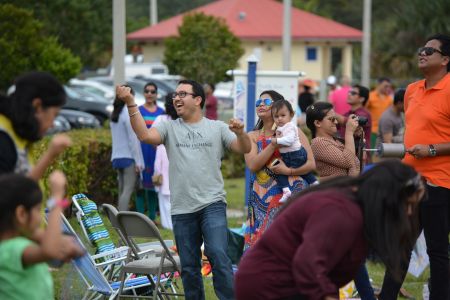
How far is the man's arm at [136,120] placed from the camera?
6831 mm

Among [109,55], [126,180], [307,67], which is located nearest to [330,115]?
[126,180]

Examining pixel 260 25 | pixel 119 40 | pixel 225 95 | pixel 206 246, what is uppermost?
pixel 260 25

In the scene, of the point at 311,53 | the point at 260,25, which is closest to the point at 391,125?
the point at 260,25

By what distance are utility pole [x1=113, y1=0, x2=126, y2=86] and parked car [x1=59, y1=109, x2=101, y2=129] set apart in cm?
1234

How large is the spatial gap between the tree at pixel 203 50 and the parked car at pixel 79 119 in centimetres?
255

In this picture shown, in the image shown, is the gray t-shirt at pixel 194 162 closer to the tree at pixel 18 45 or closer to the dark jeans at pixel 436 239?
the dark jeans at pixel 436 239

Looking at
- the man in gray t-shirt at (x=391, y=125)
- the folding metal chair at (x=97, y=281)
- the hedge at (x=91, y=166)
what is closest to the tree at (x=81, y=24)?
the hedge at (x=91, y=166)

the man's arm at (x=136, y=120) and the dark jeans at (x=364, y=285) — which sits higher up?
the man's arm at (x=136, y=120)

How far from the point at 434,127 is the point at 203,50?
68.5 feet

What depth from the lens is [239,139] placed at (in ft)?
23.1

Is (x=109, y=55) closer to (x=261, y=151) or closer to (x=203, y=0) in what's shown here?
(x=203, y=0)

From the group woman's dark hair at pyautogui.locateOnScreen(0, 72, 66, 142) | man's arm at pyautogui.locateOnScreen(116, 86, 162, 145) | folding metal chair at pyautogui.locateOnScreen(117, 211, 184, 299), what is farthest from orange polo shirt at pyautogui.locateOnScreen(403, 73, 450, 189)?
woman's dark hair at pyautogui.locateOnScreen(0, 72, 66, 142)

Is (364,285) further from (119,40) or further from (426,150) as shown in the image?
(119,40)

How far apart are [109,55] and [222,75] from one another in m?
35.6
